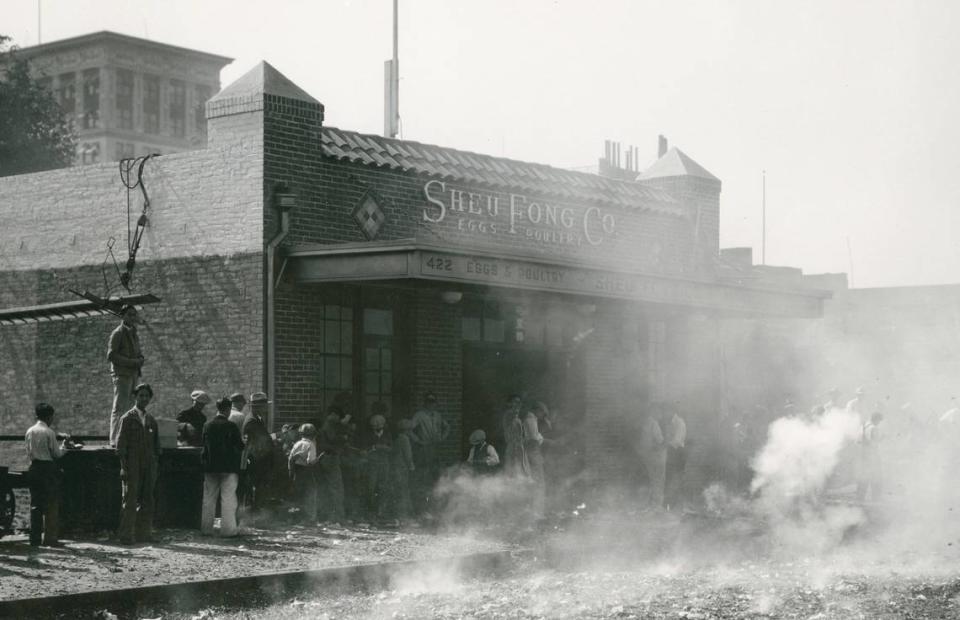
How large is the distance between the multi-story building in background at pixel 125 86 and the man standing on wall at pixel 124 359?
6533 cm

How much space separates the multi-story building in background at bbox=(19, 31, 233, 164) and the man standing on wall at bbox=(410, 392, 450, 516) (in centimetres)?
6430

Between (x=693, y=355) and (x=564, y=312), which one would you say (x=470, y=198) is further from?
(x=693, y=355)

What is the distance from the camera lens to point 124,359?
54.5 ft

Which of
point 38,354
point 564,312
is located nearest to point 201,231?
point 38,354

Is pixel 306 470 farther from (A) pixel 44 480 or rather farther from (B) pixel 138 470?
(A) pixel 44 480

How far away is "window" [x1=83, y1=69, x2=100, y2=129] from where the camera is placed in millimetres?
81938

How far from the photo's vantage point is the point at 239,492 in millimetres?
15758

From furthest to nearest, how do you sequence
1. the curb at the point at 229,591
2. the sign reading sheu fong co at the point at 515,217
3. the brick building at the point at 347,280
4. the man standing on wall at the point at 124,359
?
the sign reading sheu fong co at the point at 515,217, the brick building at the point at 347,280, the man standing on wall at the point at 124,359, the curb at the point at 229,591

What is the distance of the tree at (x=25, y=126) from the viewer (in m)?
41.7

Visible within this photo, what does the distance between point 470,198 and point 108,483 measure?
8090 millimetres

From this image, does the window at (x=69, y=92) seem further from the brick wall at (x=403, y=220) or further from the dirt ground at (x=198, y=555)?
the dirt ground at (x=198, y=555)

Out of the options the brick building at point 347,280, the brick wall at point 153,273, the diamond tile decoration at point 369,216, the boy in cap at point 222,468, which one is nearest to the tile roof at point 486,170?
the brick building at point 347,280

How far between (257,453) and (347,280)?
2.83 m

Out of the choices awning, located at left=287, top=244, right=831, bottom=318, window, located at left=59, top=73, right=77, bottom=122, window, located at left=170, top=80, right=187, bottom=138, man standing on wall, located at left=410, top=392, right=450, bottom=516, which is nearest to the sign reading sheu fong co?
awning, located at left=287, top=244, right=831, bottom=318
